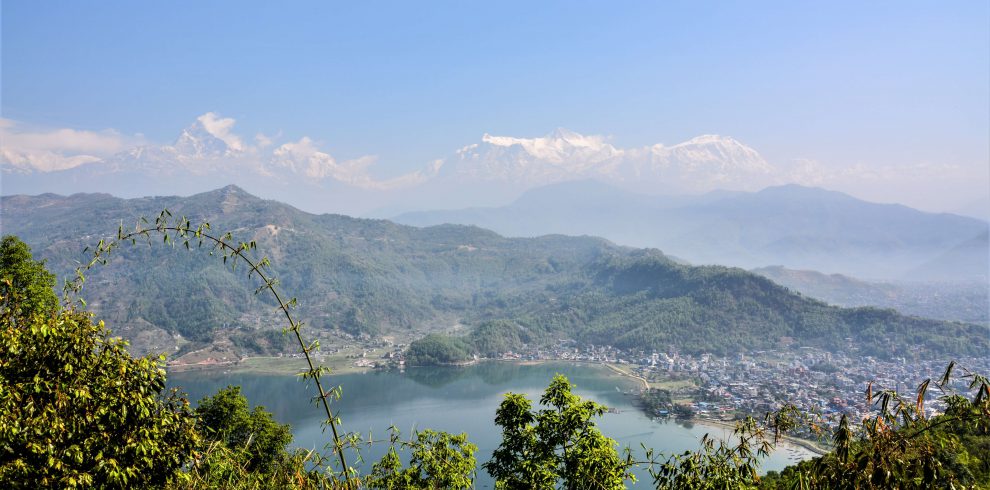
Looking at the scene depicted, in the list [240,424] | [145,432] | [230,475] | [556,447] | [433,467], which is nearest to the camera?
[145,432]

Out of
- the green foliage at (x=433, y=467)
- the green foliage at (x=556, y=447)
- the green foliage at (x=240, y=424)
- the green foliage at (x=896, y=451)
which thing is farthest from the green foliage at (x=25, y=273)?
the green foliage at (x=896, y=451)

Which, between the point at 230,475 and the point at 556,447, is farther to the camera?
the point at 556,447

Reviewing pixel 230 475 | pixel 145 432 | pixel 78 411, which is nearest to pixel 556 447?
pixel 230 475

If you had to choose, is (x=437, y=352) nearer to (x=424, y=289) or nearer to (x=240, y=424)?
(x=240, y=424)

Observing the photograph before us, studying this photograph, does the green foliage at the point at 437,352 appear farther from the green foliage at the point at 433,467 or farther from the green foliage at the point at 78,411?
the green foliage at the point at 78,411

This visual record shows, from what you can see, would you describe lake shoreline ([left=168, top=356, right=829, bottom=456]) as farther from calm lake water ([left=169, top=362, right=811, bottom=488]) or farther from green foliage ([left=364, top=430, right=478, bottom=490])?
green foliage ([left=364, top=430, right=478, bottom=490])

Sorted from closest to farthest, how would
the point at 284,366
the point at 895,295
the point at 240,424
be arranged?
the point at 240,424 < the point at 284,366 < the point at 895,295
